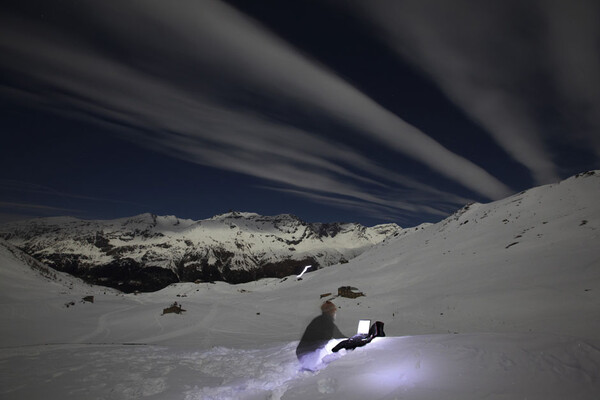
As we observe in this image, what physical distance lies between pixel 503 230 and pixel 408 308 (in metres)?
23.8

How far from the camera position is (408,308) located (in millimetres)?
21484

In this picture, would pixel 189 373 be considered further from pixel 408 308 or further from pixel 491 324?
pixel 408 308

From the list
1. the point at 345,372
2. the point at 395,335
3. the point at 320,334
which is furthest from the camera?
the point at 395,335

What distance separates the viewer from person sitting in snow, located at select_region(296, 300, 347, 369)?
1023 centimetres

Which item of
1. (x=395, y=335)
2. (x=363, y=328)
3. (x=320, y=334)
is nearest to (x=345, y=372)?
(x=363, y=328)

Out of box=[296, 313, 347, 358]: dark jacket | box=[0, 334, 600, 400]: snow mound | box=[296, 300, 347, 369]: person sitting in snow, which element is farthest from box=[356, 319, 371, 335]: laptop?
box=[296, 313, 347, 358]: dark jacket

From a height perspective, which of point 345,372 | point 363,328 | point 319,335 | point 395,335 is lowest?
point 395,335

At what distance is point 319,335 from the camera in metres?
12.2

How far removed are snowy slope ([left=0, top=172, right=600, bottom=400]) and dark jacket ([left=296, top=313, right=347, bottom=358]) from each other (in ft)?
2.56

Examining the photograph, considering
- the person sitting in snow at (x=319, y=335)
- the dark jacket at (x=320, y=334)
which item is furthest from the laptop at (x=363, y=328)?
the dark jacket at (x=320, y=334)

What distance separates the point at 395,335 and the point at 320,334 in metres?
5.36

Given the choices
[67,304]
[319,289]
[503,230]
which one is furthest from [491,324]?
[67,304]

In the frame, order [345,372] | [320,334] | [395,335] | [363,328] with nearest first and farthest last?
[345,372], [363,328], [320,334], [395,335]

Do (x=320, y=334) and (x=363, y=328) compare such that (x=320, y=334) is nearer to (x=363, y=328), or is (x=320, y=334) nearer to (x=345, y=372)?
(x=363, y=328)
